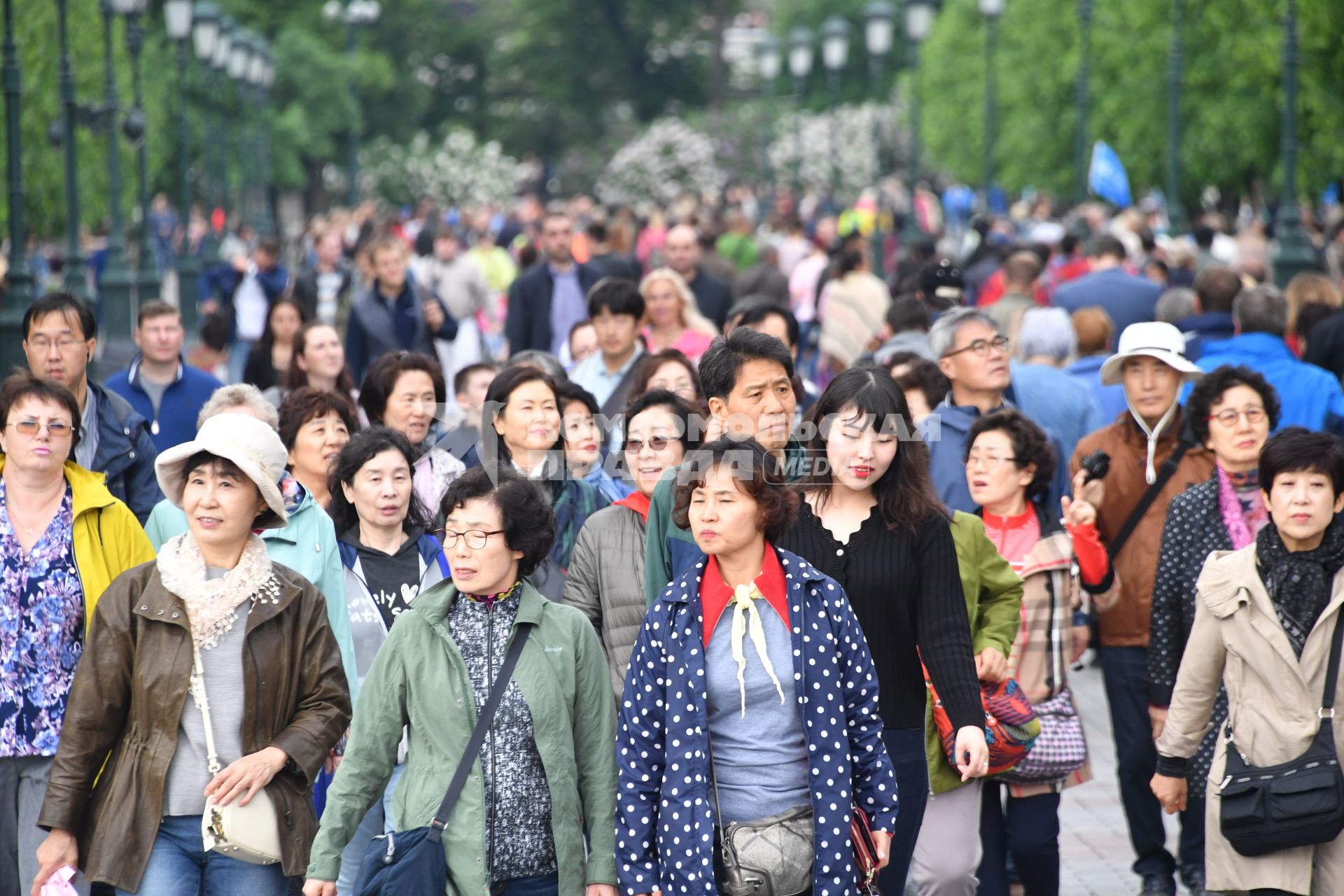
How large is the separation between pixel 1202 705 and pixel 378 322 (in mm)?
7732

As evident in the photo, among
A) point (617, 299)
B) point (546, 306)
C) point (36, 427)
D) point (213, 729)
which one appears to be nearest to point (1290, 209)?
point (546, 306)

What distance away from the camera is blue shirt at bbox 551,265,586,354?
1319 centimetres

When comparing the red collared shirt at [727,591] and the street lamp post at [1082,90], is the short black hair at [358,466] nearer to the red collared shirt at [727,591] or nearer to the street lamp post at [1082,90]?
the red collared shirt at [727,591]

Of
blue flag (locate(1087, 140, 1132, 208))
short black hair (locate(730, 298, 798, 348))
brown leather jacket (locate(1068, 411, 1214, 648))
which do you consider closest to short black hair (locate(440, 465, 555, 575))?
brown leather jacket (locate(1068, 411, 1214, 648))

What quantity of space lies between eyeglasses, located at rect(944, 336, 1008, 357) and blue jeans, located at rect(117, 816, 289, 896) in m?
3.75

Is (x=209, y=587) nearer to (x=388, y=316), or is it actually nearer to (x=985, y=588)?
(x=985, y=588)

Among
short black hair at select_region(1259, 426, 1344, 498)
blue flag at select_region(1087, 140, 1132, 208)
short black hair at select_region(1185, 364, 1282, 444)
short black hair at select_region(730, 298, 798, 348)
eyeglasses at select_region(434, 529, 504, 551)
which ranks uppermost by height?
blue flag at select_region(1087, 140, 1132, 208)

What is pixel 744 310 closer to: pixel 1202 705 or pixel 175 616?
pixel 1202 705

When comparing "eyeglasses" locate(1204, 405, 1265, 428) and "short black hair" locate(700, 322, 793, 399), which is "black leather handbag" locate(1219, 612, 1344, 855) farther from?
"short black hair" locate(700, 322, 793, 399)

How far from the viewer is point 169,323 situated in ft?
29.6

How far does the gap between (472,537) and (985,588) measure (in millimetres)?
1810

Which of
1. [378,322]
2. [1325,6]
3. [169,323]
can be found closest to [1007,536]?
[169,323]

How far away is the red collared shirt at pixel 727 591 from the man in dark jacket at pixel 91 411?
2.91 m

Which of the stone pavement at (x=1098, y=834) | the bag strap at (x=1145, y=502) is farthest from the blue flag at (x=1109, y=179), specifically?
the bag strap at (x=1145, y=502)
